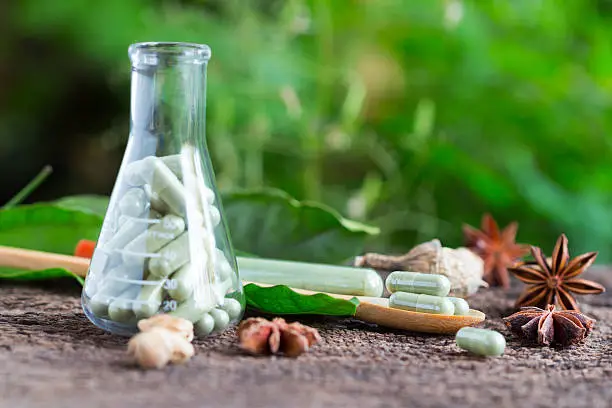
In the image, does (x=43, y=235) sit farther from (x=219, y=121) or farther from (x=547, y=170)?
(x=547, y=170)

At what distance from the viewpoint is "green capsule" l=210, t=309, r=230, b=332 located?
A: 70 centimetres

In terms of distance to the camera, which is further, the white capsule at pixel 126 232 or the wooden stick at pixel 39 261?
the wooden stick at pixel 39 261

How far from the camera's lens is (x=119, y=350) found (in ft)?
2.16

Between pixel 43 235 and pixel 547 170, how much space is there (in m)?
1.28

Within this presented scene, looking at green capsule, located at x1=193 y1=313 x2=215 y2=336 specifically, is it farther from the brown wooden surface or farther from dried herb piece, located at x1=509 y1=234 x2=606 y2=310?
dried herb piece, located at x1=509 y1=234 x2=606 y2=310

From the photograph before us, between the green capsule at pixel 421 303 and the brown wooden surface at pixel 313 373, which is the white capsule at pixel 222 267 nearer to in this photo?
the brown wooden surface at pixel 313 373

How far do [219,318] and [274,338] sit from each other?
6cm

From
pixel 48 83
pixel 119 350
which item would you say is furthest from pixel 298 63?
pixel 119 350

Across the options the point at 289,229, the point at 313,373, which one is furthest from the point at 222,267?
the point at 289,229

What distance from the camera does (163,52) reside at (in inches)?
27.0

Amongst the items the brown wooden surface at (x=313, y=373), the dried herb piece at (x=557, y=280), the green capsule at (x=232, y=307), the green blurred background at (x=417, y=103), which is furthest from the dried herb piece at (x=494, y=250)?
the green blurred background at (x=417, y=103)

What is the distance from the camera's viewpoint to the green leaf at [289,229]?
939 mm

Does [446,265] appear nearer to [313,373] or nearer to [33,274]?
[313,373]

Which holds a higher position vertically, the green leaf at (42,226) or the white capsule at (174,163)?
the white capsule at (174,163)
